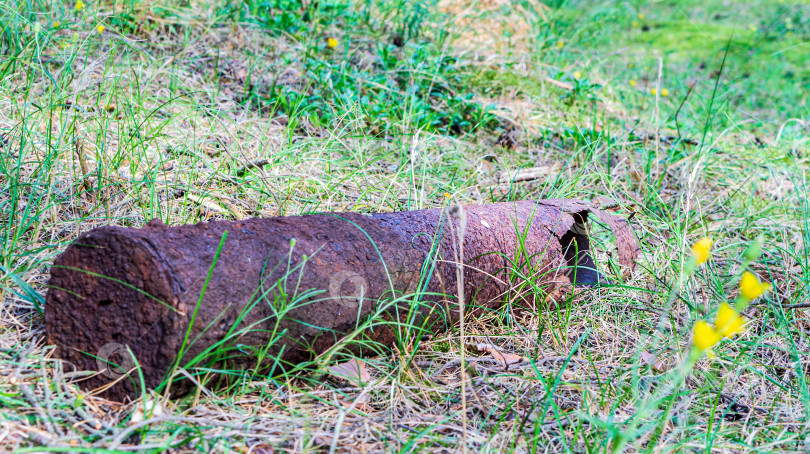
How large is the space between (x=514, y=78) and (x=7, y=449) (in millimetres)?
3872

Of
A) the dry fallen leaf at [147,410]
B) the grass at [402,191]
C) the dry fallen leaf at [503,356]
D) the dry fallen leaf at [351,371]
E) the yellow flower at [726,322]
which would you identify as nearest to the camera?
the yellow flower at [726,322]

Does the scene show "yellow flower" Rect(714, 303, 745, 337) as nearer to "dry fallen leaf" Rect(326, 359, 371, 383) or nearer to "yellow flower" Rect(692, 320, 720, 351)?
"yellow flower" Rect(692, 320, 720, 351)

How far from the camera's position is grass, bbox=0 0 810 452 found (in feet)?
4.18

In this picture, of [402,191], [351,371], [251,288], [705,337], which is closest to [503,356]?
[351,371]

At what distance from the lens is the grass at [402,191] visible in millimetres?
1273

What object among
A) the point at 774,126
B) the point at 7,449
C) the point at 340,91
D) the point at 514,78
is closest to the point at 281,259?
the point at 7,449

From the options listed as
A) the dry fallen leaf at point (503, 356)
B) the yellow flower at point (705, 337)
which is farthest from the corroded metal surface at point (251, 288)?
the yellow flower at point (705, 337)

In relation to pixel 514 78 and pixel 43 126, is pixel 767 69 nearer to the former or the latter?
pixel 514 78

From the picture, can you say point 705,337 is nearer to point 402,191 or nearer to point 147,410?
point 147,410

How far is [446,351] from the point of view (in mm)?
1729

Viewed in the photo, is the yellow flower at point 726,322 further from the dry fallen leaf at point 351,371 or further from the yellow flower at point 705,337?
the dry fallen leaf at point 351,371

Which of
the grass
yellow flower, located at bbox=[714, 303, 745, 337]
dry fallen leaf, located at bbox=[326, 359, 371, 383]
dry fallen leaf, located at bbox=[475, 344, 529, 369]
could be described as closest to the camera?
yellow flower, located at bbox=[714, 303, 745, 337]

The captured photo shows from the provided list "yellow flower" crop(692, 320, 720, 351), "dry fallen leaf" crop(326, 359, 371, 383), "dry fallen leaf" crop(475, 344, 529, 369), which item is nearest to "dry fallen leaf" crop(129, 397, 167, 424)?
"dry fallen leaf" crop(326, 359, 371, 383)

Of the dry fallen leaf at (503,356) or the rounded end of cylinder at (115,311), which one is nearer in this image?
the rounded end of cylinder at (115,311)
